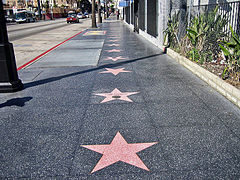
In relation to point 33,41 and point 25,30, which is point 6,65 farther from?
point 25,30

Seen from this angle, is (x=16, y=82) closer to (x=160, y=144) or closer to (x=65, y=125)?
(x=65, y=125)

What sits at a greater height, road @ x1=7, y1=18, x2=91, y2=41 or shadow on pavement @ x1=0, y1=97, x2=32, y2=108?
road @ x1=7, y1=18, x2=91, y2=41

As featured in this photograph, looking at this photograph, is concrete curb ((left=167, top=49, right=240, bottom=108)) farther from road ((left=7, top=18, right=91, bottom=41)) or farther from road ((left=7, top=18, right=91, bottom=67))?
road ((left=7, top=18, right=91, bottom=41))

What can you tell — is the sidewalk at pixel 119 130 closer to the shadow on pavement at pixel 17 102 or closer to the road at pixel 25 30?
the shadow on pavement at pixel 17 102

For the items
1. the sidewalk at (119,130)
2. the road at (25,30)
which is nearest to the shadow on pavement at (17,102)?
the sidewalk at (119,130)

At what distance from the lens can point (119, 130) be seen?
397cm

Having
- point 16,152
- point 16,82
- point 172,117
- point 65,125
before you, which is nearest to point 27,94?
point 16,82

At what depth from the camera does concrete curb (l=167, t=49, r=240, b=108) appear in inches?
196

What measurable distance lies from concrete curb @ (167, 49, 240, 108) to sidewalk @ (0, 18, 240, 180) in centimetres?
14

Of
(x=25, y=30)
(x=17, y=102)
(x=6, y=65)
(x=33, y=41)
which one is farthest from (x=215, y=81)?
(x=25, y=30)

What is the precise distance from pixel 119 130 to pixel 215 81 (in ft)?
10.4

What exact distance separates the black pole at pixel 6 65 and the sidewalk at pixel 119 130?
242mm

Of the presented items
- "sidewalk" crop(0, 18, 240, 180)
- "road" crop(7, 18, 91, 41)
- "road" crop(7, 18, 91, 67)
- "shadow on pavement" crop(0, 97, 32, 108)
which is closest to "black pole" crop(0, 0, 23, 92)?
"sidewalk" crop(0, 18, 240, 180)

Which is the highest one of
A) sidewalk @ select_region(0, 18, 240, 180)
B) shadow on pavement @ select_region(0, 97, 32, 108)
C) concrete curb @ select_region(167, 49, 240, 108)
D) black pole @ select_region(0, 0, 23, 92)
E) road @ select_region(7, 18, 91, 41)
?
road @ select_region(7, 18, 91, 41)
